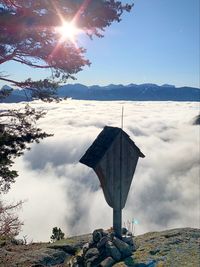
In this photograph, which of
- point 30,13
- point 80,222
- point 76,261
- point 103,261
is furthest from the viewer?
point 80,222

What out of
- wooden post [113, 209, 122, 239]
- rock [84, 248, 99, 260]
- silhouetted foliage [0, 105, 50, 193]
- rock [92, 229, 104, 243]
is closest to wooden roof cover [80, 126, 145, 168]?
wooden post [113, 209, 122, 239]

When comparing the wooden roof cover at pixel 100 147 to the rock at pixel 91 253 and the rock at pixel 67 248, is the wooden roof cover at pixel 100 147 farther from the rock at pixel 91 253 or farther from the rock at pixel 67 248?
the rock at pixel 67 248

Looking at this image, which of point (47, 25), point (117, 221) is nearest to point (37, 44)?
point (47, 25)

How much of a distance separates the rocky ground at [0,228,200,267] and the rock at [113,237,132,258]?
13cm

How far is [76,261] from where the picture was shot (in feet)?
33.8

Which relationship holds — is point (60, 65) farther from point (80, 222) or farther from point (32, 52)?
point (80, 222)

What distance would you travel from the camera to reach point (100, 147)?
33.6 feet

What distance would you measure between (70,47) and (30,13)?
7.88ft

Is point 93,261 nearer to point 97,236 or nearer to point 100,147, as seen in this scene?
point 97,236

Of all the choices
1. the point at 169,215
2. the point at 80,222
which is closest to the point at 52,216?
the point at 80,222

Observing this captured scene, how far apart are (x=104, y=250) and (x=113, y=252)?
34 centimetres

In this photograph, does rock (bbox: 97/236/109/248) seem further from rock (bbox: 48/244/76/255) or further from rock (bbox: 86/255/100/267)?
rock (bbox: 48/244/76/255)

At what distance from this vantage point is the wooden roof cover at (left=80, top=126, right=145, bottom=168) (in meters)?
10.0

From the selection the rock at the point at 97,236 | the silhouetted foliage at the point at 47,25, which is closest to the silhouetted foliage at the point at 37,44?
the silhouetted foliage at the point at 47,25
